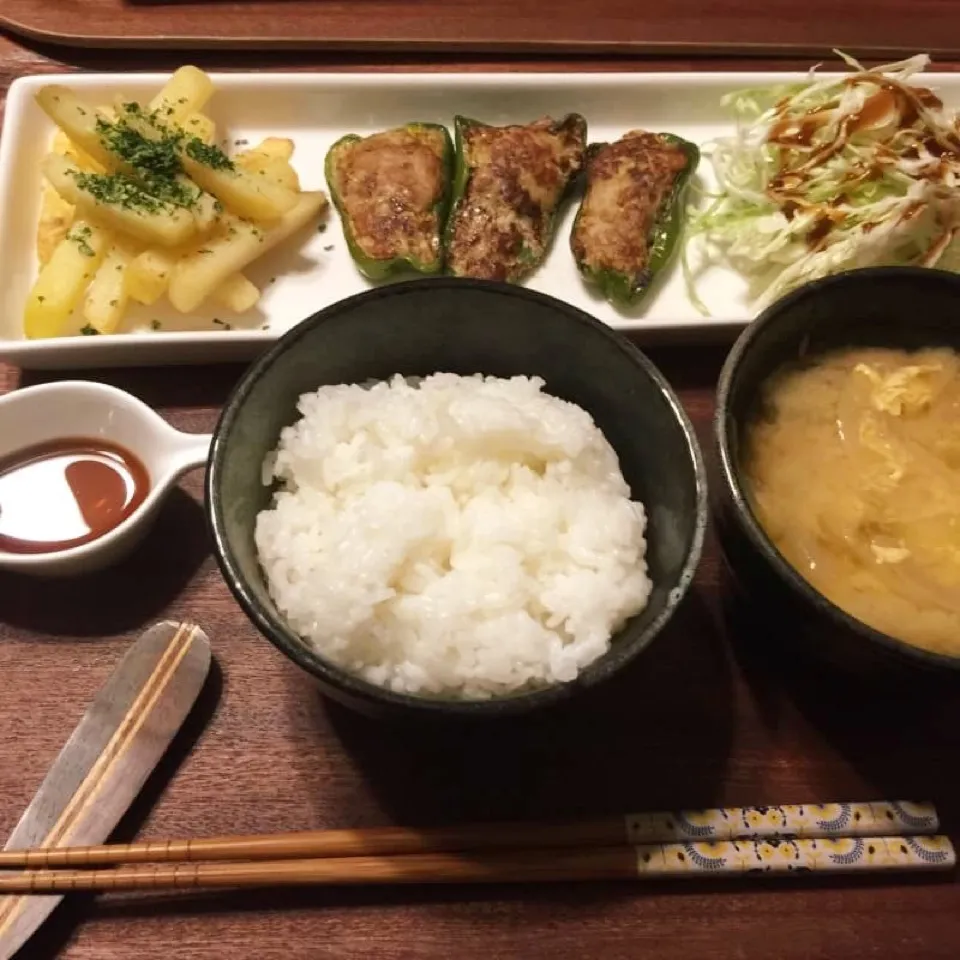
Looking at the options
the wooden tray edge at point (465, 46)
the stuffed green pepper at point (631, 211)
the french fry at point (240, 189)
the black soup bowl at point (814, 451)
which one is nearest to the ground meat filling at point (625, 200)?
the stuffed green pepper at point (631, 211)

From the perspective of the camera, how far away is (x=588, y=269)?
2385 millimetres

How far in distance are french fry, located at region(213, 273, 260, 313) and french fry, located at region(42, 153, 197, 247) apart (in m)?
0.14

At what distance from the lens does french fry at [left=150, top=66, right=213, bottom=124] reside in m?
2.35

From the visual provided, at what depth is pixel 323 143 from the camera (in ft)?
8.59

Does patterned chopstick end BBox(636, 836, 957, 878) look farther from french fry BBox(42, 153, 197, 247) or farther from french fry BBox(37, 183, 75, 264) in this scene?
french fry BBox(37, 183, 75, 264)

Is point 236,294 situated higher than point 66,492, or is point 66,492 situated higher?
point 236,294

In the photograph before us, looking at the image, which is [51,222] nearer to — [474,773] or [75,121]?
[75,121]

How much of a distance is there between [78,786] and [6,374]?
1037 millimetres

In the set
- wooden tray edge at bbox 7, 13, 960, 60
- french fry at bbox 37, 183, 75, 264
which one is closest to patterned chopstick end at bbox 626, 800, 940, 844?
french fry at bbox 37, 183, 75, 264

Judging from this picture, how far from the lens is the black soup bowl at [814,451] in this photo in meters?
1.46

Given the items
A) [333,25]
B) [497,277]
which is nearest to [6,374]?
[497,277]

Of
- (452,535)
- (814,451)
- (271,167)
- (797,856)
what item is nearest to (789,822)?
(797,856)

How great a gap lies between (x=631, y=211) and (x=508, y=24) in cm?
78

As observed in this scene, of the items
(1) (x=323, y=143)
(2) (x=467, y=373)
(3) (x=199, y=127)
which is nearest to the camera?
(2) (x=467, y=373)
